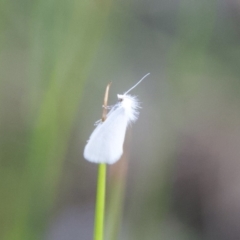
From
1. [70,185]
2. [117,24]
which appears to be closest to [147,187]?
[70,185]

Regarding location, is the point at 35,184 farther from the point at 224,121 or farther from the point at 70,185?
the point at 224,121

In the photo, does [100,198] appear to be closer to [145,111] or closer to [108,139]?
[108,139]

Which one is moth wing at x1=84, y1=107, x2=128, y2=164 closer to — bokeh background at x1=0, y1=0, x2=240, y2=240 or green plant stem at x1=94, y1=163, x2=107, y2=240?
green plant stem at x1=94, y1=163, x2=107, y2=240

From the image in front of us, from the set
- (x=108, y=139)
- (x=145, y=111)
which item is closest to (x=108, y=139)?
(x=108, y=139)

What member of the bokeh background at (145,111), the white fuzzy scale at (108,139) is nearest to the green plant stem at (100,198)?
the white fuzzy scale at (108,139)

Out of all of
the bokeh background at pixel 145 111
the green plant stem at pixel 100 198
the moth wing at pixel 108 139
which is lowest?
the green plant stem at pixel 100 198

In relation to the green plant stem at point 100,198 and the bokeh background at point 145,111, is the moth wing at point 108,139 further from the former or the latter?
the bokeh background at point 145,111

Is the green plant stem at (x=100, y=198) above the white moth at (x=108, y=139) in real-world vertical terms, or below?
below
